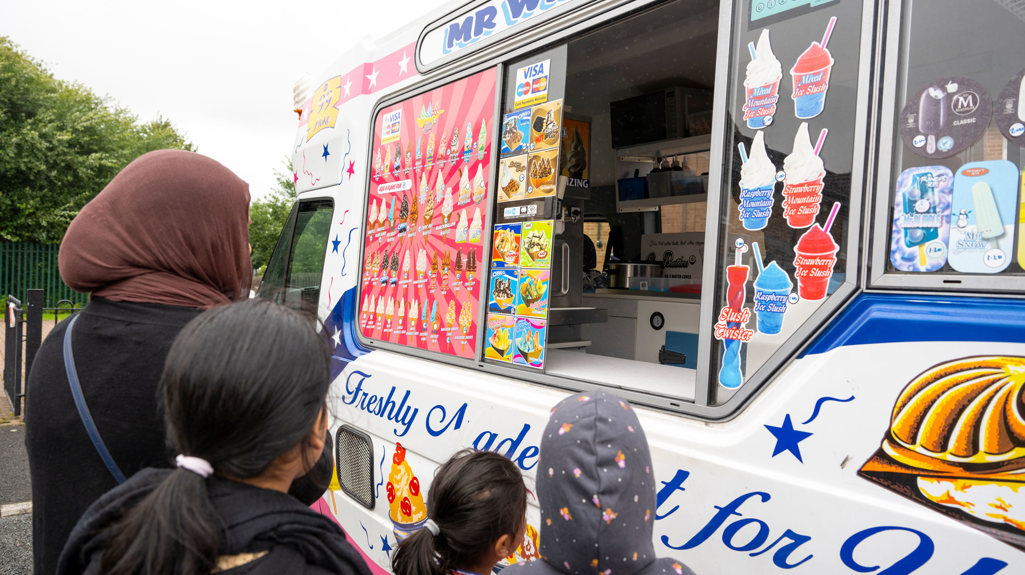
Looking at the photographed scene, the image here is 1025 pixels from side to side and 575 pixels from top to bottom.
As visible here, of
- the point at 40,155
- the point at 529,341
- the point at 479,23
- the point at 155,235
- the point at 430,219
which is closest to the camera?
the point at 155,235

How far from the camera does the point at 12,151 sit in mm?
18625

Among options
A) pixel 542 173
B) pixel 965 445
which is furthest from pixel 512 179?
pixel 965 445

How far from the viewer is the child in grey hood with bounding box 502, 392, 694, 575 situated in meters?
1.28

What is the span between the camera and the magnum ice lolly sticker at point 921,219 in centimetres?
135

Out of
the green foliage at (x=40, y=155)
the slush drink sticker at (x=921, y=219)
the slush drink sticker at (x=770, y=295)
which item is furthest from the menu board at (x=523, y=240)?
the green foliage at (x=40, y=155)

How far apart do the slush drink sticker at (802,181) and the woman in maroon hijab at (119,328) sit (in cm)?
133

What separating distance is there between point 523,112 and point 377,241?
1060mm

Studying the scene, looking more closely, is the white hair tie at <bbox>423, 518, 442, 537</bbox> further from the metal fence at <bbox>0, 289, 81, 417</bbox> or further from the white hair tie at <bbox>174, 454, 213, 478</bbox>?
the metal fence at <bbox>0, 289, 81, 417</bbox>

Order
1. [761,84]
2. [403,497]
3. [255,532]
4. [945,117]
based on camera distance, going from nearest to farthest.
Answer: [255,532], [945,117], [761,84], [403,497]

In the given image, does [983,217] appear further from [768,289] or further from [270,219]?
[270,219]

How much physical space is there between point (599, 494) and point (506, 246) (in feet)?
4.45

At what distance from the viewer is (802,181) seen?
1.59m

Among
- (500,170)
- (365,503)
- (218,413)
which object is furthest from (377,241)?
(218,413)

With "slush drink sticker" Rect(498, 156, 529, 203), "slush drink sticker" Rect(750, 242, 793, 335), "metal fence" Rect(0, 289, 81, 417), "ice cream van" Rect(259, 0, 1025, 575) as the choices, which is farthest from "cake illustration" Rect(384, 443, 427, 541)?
"metal fence" Rect(0, 289, 81, 417)
